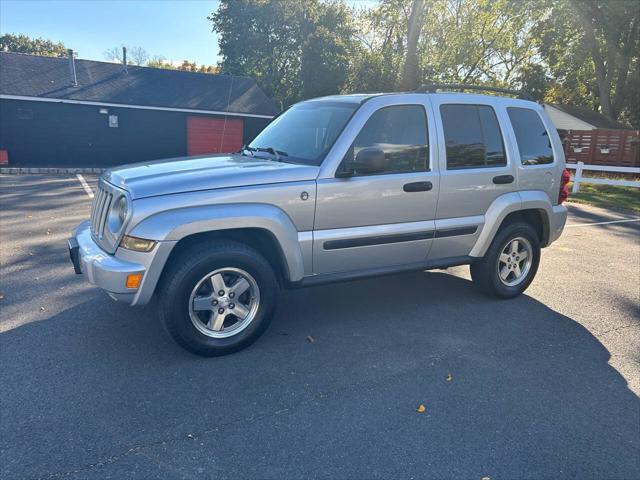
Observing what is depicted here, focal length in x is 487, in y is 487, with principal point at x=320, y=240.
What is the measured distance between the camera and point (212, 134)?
2352 cm

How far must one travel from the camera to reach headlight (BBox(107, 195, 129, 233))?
350 cm

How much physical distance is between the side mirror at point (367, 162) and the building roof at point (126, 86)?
66.1 ft

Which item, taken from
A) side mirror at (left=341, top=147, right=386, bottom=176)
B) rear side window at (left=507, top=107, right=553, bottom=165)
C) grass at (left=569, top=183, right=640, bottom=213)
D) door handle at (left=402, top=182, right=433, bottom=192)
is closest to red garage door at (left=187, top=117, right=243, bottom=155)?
grass at (left=569, top=183, right=640, bottom=213)

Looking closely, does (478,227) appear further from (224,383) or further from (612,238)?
(612,238)

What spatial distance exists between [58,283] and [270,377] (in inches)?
120

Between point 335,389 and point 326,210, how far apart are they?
4.57ft

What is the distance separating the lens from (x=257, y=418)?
3.00m

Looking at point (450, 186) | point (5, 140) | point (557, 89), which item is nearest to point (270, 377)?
point (450, 186)

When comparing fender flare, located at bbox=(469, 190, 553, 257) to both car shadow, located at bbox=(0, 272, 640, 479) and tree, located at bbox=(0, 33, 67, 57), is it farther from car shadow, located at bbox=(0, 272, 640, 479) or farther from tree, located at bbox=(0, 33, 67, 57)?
tree, located at bbox=(0, 33, 67, 57)

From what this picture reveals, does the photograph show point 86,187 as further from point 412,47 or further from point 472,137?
point 412,47

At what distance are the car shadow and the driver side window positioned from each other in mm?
1468

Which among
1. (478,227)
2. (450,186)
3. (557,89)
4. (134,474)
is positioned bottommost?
(134,474)

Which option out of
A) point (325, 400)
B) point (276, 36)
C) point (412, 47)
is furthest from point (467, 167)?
point (276, 36)

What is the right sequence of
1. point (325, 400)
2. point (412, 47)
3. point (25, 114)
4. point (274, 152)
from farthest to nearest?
point (412, 47) < point (25, 114) < point (274, 152) < point (325, 400)
